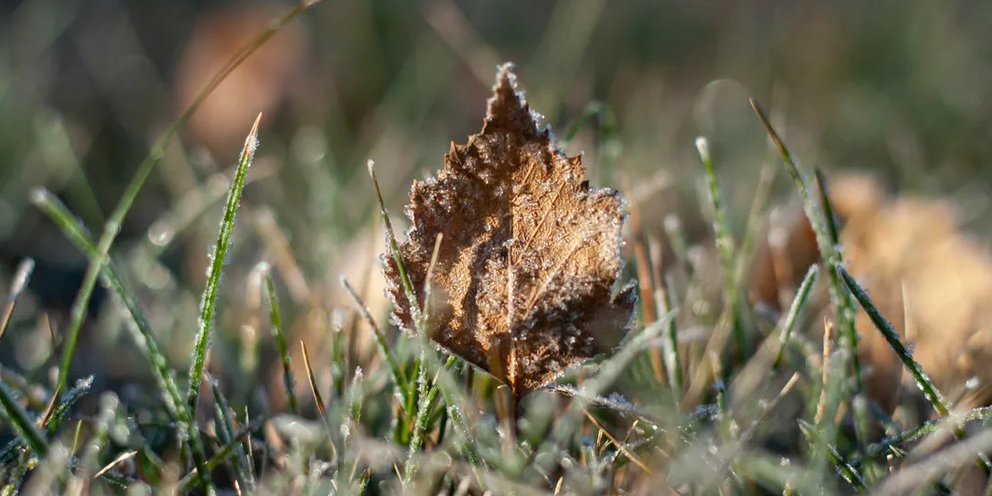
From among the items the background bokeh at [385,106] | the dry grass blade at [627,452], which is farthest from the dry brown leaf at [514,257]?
the background bokeh at [385,106]

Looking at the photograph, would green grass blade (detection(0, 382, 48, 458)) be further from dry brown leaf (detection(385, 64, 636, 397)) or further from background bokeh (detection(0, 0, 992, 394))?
background bokeh (detection(0, 0, 992, 394))

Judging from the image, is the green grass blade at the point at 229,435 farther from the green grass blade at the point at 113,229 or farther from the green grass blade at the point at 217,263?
the green grass blade at the point at 113,229

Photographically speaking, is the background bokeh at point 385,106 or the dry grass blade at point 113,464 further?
the background bokeh at point 385,106

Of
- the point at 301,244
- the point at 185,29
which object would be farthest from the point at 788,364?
the point at 185,29

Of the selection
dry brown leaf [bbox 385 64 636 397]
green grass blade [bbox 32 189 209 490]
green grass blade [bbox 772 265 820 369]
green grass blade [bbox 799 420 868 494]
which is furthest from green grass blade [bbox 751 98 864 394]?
green grass blade [bbox 32 189 209 490]

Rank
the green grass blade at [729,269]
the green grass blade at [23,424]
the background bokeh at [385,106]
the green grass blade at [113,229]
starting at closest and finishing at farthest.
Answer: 1. the green grass blade at [23,424]
2. the green grass blade at [113,229]
3. the green grass blade at [729,269]
4. the background bokeh at [385,106]

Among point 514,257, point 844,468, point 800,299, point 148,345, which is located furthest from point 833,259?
point 148,345
